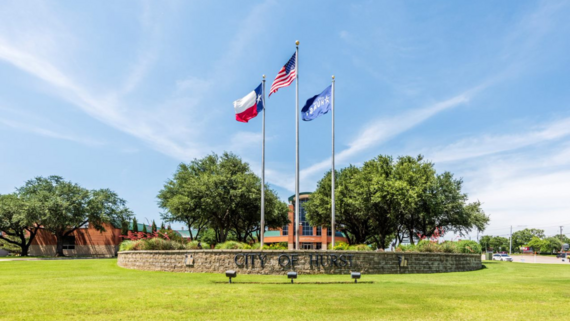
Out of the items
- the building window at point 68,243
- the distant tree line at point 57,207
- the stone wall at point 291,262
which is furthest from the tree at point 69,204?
the stone wall at point 291,262

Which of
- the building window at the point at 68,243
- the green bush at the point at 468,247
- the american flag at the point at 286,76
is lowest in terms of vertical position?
the building window at the point at 68,243

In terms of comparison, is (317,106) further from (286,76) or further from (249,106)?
(249,106)

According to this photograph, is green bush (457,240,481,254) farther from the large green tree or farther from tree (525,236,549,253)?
tree (525,236,549,253)

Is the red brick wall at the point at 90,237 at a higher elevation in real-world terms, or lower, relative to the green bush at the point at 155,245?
lower

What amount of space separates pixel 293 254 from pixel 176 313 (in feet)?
37.0

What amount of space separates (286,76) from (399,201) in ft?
58.9

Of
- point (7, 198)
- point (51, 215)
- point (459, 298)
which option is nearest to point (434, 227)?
point (459, 298)

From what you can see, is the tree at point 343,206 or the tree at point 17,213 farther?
the tree at point 17,213

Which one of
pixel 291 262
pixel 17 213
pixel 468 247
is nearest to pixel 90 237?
pixel 17 213

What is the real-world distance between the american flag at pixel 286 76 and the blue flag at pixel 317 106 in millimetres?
Answer: 2063

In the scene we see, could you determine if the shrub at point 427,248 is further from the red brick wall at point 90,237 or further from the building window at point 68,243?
the building window at point 68,243

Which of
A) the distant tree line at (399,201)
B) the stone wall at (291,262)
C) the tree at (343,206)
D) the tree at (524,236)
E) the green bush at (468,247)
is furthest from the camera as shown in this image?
the tree at (524,236)

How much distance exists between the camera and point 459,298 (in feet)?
41.4

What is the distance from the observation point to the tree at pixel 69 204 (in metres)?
50.8
